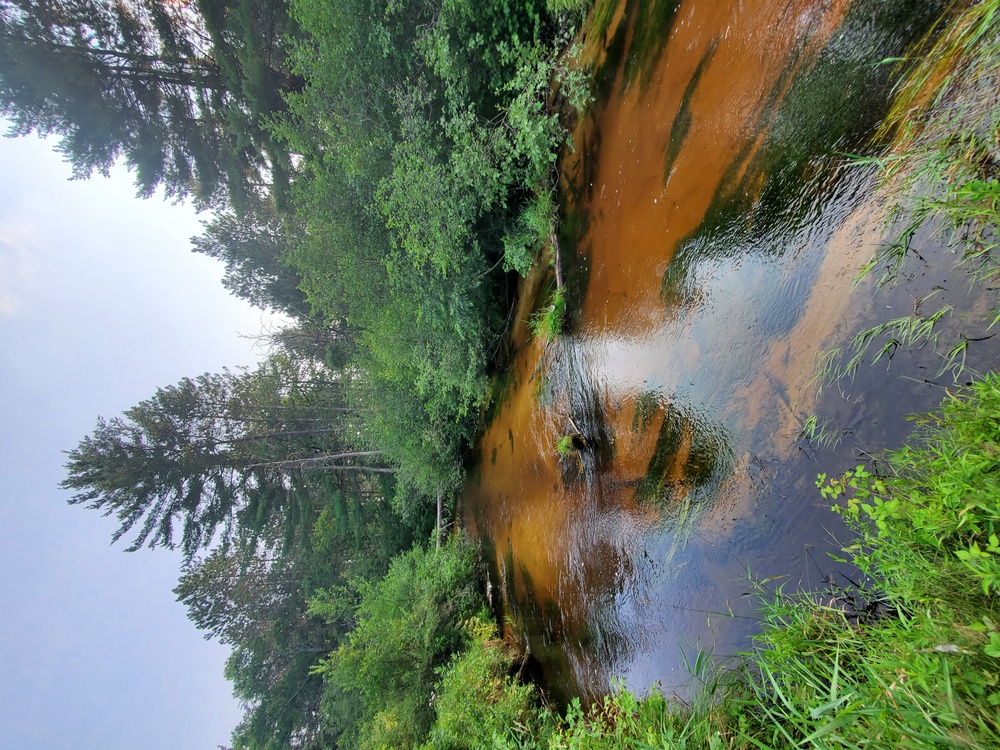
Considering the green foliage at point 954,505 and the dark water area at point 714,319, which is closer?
the green foliage at point 954,505

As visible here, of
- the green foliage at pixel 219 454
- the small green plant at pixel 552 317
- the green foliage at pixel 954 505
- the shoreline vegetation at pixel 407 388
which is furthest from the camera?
the green foliage at pixel 219 454

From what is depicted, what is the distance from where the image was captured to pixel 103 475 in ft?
50.4

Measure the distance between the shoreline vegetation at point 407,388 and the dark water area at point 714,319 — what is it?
0.30 m

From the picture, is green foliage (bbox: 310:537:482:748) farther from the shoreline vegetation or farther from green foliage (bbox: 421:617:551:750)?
green foliage (bbox: 421:617:551:750)

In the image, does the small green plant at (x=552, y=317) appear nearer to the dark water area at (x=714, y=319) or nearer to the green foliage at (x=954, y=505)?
the dark water area at (x=714, y=319)

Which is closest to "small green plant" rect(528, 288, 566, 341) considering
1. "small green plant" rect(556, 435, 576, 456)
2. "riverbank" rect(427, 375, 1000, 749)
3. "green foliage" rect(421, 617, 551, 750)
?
"small green plant" rect(556, 435, 576, 456)

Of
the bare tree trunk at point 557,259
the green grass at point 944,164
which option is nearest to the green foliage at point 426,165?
the bare tree trunk at point 557,259

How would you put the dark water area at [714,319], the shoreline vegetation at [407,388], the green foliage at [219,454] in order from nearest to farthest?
the shoreline vegetation at [407,388] < the dark water area at [714,319] < the green foliage at [219,454]

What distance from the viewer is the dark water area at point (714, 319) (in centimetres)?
429

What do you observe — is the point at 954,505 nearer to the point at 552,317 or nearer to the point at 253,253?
the point at 552,317

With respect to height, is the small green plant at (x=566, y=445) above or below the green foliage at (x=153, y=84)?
below

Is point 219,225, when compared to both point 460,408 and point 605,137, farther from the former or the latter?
point 605,137

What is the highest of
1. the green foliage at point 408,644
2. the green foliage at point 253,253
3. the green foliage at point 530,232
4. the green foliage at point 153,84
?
the green foliage at point 153,84

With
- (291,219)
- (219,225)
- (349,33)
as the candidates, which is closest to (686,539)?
(349,33)
